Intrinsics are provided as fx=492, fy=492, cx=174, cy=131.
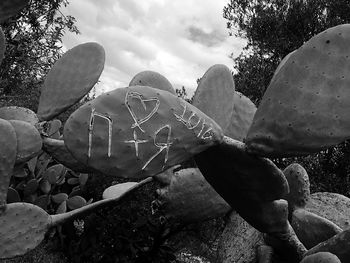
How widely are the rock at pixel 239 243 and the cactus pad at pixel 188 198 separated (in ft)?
0.45

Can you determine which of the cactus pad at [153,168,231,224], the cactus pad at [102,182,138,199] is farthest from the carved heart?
the cactus pad at [102,182,138,199]

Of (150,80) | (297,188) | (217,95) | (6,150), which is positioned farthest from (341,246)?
(6,150)

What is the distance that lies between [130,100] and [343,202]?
1.78 metres

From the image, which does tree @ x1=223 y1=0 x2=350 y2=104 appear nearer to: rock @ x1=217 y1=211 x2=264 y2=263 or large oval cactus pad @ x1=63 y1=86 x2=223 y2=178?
rock @ x1=217 y1=211 x2=264 y2=263

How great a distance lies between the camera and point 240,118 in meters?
2.91

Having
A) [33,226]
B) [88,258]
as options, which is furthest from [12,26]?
[33,226]

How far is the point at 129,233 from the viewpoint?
190 inches

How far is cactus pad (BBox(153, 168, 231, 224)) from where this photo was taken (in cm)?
312

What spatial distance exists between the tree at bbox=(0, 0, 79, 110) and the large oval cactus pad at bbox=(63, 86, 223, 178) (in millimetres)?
6707

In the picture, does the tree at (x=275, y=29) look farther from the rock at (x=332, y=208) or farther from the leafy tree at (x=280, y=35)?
the rock at (x=332, y=208)

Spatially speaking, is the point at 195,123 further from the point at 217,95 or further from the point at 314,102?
the point at 217,95

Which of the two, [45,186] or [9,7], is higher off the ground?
[9,7]

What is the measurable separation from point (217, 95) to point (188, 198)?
869mm

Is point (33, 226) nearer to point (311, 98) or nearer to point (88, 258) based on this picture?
point (311, 98)
